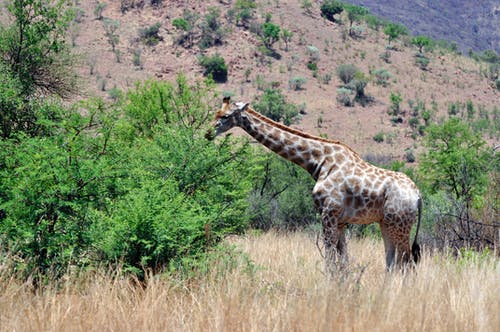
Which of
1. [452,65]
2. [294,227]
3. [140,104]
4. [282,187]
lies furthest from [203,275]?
[452,65]

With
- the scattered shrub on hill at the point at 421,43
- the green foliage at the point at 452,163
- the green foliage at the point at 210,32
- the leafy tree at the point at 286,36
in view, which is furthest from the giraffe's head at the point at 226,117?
the scattered shrub on hill at the point at 421,43

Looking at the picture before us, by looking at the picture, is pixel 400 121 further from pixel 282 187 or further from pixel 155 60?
pixel 282 187

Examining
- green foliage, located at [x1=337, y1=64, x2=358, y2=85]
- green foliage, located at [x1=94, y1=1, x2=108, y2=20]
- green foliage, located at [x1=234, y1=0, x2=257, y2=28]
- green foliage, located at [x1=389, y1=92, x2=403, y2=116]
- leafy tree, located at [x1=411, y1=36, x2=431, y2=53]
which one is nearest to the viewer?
green foliage, located at [x1=389, y1=92, x2=403, y2=116]

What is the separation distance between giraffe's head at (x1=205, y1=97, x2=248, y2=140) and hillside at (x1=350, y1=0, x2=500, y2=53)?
11340 cm

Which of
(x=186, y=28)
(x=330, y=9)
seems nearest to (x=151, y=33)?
(x=186, y=28)

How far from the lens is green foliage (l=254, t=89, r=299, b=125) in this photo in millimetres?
40719

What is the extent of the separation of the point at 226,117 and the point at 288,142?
2.83 feet

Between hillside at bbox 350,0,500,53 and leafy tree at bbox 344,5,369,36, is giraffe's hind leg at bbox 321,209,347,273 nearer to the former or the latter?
leafy tree at bbox 344,5,369,36

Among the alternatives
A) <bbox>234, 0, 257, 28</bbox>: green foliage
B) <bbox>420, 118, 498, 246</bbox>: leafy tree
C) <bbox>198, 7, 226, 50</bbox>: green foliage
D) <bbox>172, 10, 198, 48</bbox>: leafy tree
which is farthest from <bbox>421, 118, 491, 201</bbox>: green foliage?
<bbox>234, 0, 257, 28</bbox>: green foliage

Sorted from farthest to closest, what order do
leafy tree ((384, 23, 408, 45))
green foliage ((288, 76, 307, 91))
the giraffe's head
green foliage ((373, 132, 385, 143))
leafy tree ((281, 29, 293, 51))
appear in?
leafy tree ((384, 23, 408, 45)), leafy tree ((281, 29, 293, 51)), green foliage ((288, 76, 307, 91)), green foliage ((373, 132, 385, 143)), the giraffe's head

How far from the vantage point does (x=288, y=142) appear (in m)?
7.31

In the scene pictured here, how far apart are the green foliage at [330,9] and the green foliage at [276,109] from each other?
2675cm

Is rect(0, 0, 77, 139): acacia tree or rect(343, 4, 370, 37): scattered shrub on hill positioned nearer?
rect(0, 0, 77, 139): acacia tree

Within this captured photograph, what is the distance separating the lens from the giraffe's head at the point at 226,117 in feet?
24.3
